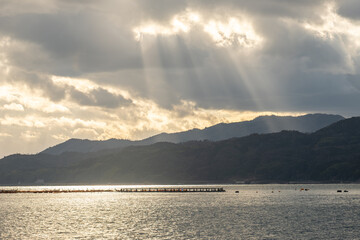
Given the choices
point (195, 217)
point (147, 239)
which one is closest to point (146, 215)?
point (195, 217)

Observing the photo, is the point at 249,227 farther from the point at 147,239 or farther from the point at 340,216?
the point at 340,216

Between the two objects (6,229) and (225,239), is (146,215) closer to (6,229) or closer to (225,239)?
(6,229)

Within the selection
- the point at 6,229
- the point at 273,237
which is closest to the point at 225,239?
the point at 273,237

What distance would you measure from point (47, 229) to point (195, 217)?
49.7 meters

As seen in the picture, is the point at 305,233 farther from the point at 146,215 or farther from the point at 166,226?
the point at 146,215

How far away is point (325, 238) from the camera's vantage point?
11000cm

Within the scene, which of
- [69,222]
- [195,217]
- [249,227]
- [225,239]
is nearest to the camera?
[225,239]

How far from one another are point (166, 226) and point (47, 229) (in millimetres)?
30952

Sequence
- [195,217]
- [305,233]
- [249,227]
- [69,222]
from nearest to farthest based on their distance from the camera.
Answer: [305,233] < [249,227] < [69,222] < [195,217]

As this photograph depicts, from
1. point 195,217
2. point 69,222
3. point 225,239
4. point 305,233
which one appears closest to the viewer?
point 225,239

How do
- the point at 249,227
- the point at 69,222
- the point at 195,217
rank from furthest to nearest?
1. the point at 195,217
2. the point at 69,222
3. the point at 249,227

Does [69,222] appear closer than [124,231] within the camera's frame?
No

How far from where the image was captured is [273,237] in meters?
112

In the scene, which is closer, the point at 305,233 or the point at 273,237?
the point at 273,237
